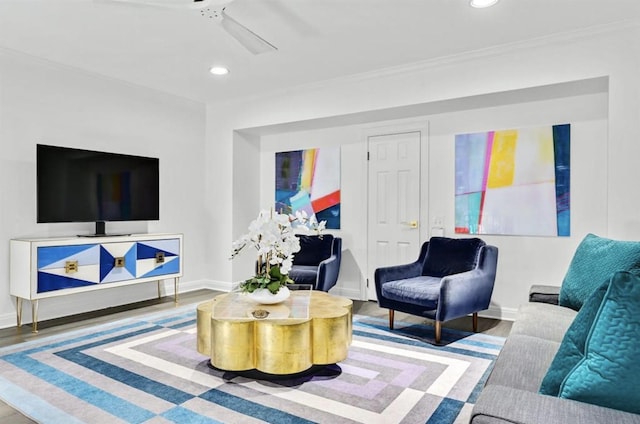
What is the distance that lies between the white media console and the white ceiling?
5.54 feet

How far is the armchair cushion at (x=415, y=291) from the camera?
332 centimetres

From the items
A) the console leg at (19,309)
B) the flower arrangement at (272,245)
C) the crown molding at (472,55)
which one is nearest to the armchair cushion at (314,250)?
the crown molding at (472,55)

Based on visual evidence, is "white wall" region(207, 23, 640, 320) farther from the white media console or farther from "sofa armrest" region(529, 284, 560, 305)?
the white media console

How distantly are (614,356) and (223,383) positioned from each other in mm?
2106

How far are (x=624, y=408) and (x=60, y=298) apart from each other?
447cm

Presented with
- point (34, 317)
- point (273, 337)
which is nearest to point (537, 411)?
point (273, 337)

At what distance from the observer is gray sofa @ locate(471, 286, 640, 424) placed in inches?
38.7

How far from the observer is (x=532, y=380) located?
61.5 inches

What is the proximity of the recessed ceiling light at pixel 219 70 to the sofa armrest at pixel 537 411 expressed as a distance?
3889mm

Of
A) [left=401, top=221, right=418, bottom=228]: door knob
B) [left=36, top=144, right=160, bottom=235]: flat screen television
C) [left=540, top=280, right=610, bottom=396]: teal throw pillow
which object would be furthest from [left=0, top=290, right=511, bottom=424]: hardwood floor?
[left=540, top=280, right=610, bottom=396]: teal throw pillow

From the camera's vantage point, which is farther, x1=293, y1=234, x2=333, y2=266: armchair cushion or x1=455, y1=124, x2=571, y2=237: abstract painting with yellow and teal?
x1=293, y1=234, x2=333, y2=266: armchair cushion

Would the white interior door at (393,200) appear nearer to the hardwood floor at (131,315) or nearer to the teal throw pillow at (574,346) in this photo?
the hardwood floor at (131,315)

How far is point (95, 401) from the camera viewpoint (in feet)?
7.57

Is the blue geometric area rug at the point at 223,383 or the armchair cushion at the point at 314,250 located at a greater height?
the armchair cushion at the point at 314,250
